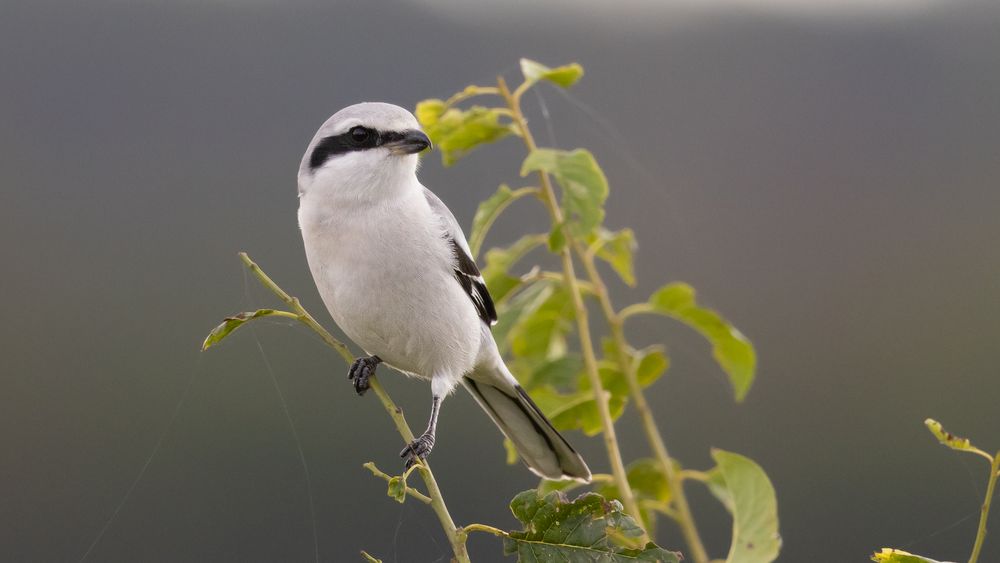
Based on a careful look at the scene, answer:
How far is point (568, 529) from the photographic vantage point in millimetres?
1700

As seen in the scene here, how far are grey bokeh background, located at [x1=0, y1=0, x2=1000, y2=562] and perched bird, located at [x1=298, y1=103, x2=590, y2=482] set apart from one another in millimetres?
5024

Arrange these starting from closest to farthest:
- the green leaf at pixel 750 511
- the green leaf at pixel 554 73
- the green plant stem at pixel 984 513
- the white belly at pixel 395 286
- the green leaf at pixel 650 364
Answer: the green plant stem at pixel 984 513
the green leaf at pixel 750 511
the green leaf at pixel 554 73
the white belly at pixel 395 286
the green leaf at pixel 650 364

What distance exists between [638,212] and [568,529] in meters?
10.6

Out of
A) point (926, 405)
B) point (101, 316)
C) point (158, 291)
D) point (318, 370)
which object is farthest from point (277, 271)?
A: point (926, 405)

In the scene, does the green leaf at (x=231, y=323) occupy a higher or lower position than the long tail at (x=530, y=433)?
higher

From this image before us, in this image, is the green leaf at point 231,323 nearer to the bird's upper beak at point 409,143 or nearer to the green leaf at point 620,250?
the bird's upper beak at point 409,143

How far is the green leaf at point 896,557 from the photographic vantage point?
153 cm

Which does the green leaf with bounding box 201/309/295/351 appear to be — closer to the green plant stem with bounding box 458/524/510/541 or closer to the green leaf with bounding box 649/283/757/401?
the green plant stem with bounding box 458/524/510/541

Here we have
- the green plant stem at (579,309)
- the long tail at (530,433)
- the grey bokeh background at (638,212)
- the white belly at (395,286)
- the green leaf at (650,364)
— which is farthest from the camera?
the grey bokeh background at (638,212)

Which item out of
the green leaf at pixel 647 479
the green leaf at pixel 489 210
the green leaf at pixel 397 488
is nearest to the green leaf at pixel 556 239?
the green leaf at pixel 489 210

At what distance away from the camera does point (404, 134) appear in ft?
8.71

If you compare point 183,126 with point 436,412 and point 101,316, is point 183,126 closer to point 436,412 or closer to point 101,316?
point 101,316

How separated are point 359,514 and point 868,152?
1282 centimetres

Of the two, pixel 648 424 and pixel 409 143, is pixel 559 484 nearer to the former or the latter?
pixel 648 424
